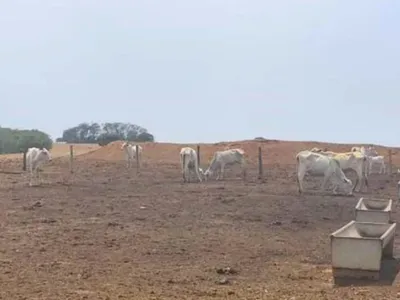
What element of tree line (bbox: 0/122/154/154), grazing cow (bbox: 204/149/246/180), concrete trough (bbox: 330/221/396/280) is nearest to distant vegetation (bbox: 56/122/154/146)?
tree line (bbox: 0/122/154/154)

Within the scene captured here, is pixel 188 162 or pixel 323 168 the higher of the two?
pixel 188 162

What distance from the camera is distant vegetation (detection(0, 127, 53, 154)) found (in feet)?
211

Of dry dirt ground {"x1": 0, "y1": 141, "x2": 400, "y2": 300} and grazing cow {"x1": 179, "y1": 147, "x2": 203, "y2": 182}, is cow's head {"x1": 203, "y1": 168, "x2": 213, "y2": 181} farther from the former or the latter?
dry dirt ground {"x1": 0, "y1": 141, "x2": 400, "y2": 300}

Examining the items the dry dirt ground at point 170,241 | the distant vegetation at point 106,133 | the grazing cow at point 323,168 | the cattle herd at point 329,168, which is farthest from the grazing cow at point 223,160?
the distant vegetation at point 106,133

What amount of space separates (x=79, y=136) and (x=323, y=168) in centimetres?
7368

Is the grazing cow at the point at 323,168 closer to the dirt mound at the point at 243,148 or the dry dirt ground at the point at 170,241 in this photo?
the dry dirt ground at the point at 170,241

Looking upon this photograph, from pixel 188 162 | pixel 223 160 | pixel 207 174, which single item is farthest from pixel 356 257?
pixel 223 160

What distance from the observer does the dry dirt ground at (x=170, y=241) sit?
1038cm

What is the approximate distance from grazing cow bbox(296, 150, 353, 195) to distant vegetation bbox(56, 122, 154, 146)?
55.9 meters

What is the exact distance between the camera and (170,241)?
1455 cm

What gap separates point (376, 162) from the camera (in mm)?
38781

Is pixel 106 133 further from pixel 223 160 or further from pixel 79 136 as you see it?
pixel 223 160

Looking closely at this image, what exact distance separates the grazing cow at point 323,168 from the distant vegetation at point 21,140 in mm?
38248

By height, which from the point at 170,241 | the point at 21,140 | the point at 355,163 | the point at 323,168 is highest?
the point at 21,140
